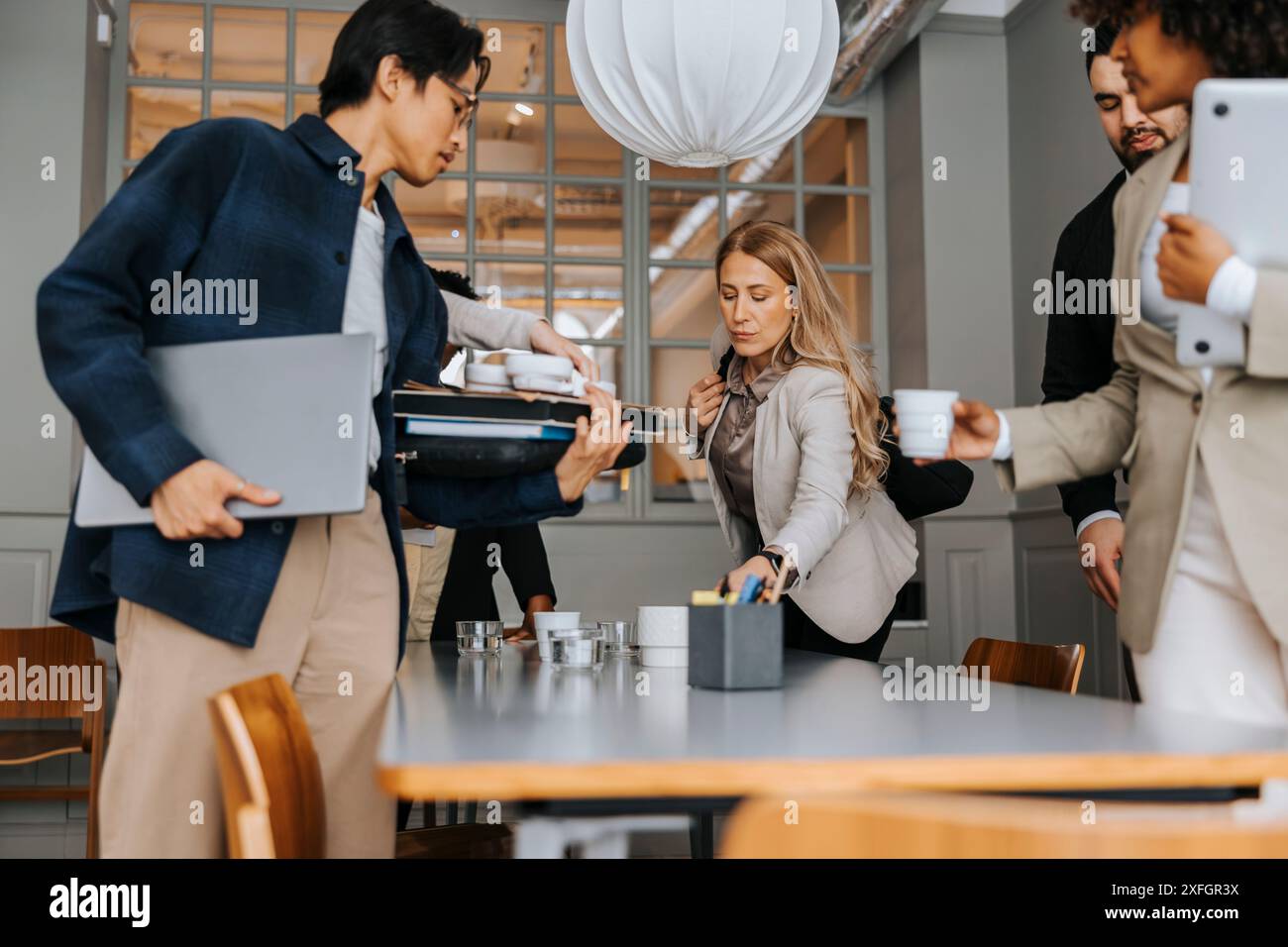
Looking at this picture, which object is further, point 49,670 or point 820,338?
point 49,670

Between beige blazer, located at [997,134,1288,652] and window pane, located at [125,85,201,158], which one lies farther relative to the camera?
window pane, located at [125,85,201,158]

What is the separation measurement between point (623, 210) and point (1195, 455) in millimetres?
4138

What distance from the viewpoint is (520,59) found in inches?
203

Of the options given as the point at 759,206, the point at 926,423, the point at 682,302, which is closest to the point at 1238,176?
the point at 926,423

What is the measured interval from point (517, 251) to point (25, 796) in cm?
283

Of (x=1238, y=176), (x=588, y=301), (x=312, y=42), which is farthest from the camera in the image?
(x=588, y=301)

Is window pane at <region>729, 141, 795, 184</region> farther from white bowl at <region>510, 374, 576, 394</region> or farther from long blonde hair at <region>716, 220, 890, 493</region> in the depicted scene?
white bowl at <region>510, 374, 576, 394</region>

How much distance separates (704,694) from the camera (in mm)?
1411

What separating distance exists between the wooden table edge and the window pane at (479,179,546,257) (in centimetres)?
437

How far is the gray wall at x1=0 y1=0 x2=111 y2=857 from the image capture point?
14.6ft

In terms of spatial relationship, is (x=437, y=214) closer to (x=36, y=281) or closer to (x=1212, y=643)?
(x=36, y=281)

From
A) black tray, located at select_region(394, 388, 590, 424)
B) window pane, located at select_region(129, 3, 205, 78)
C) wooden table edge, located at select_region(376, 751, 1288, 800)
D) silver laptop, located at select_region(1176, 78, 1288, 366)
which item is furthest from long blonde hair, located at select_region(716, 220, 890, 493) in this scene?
window pane, located at select_region(129, 3, 205, 78)
